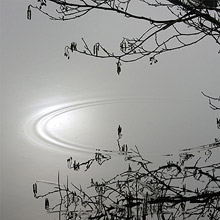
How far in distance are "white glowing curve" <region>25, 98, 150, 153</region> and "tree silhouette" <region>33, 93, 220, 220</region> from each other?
62mm

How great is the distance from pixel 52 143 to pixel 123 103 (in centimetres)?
32

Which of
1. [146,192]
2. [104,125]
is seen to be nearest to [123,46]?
[104,125]

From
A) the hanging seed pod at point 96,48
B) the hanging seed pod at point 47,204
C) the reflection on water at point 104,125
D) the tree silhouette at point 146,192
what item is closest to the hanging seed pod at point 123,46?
the hanging seed pod at point 96,48

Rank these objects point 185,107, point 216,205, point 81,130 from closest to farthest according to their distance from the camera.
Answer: point 216,205
point 81,130
point 185,107

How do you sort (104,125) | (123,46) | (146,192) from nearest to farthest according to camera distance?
(146,192)
(104,125)
(123,46)

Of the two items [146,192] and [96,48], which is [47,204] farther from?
[96,48]

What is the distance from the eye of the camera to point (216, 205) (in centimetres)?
110

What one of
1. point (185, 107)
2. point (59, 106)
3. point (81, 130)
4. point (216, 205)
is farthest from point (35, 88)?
point (216, 205)

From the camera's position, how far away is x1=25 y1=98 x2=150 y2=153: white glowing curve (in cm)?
139

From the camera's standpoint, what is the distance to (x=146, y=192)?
1.13m

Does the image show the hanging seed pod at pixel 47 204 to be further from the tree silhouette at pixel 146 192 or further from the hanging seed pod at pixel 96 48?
the hanging seed pod at pixel 96 48

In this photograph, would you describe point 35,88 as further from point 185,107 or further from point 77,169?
point 185,107

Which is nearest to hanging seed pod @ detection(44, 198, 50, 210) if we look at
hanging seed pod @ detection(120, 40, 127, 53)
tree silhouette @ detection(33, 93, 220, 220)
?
tree silhouette @ detection(33, 93, 220, 220)

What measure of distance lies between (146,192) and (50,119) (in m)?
0.48
